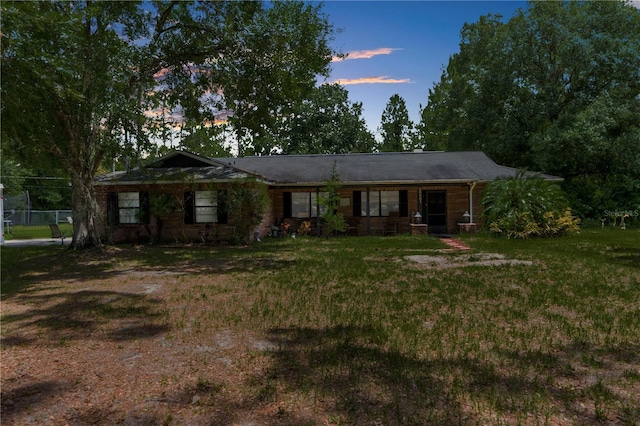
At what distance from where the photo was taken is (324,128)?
39562 mm

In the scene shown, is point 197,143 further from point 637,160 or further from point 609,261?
point 609,261

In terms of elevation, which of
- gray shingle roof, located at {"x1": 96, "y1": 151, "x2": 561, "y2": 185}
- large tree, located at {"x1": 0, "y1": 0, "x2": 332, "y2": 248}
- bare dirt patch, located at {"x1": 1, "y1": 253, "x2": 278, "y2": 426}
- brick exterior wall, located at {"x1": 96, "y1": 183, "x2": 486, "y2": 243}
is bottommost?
bare dirt patch, located at {"x1": 1, "y1": 253, "x2": 278, "y2": 426}

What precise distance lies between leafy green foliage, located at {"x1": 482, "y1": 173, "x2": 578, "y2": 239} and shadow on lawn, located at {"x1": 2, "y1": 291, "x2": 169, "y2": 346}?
14847 mm

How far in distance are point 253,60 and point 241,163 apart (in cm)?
1029

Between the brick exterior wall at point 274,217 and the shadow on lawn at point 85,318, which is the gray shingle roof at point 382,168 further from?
the shadow on lawn at point 85,318

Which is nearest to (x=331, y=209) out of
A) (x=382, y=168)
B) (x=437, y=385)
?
(x=382, y=168)

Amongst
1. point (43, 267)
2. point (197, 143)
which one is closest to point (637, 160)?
point (43, 267)

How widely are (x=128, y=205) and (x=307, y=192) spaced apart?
28.2 ft

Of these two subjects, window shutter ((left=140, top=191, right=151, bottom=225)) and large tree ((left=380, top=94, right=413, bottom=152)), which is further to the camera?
large tree ((left=380, top=94, right=413, bottom=152))

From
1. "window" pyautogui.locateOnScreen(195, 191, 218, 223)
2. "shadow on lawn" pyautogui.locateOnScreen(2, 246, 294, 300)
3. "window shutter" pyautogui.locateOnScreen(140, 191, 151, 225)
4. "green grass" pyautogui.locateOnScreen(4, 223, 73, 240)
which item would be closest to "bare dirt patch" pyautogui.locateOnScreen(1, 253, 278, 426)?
"shadow on lawn" pyautogui.locateOnScreen(2, 246, 294, 300)

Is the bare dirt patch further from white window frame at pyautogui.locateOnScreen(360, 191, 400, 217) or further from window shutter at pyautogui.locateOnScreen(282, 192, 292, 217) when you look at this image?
white window frame at pyautogui.locateOnScreen(360, 191, 400, 217)

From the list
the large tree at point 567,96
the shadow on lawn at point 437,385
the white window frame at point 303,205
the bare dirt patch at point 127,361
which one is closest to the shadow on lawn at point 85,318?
the bare dirt patch at point 127,361

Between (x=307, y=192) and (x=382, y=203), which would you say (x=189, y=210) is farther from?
(x=382, y=203)

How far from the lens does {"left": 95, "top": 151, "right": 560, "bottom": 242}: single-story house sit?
17.6 m
